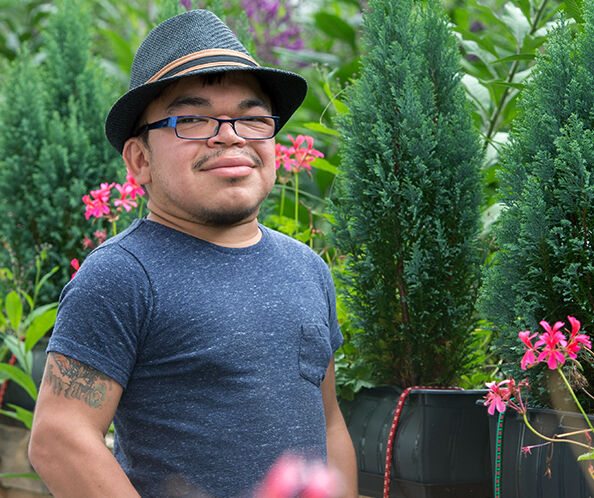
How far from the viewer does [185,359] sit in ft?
5.12

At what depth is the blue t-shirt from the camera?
1.50 metres

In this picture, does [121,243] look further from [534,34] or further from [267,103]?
[534,34]

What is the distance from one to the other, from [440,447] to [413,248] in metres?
0.53

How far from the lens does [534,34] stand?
309 cm

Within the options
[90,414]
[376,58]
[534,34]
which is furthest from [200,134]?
[534,34]

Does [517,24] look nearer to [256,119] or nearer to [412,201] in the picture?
[412,201]

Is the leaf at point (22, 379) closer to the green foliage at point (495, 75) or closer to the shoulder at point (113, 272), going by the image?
the shoulder at point (113, 272)

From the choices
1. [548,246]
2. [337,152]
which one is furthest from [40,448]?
[337,152]

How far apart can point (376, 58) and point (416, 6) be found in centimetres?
21

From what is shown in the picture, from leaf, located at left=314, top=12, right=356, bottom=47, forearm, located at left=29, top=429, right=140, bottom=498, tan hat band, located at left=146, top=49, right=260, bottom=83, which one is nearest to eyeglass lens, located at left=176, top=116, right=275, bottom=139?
tan hat band, located at left=146, top=49, right=260, bottom=83

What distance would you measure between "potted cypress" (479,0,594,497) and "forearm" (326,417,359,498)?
1.19 ft

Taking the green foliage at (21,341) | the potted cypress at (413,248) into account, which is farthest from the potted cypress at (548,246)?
the green foliage at (21,341)

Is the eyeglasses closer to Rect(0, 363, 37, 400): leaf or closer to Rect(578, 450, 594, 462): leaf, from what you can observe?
Rect(578, 450, 594, 462): leaf

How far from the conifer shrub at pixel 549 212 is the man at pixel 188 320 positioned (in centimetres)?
46
